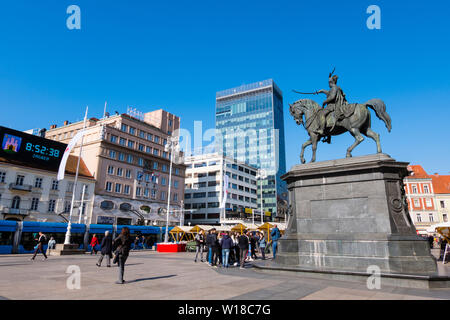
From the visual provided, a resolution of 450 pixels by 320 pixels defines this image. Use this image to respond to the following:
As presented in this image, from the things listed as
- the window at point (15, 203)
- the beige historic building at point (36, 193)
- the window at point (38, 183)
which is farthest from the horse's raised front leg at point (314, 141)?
the window at point (38, 183)

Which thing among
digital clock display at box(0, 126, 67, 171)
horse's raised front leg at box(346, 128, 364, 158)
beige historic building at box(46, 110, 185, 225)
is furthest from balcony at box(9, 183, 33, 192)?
horse's raised front leg at box(346, 128, 364, 158)

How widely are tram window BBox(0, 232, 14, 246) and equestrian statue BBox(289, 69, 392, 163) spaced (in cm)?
2814

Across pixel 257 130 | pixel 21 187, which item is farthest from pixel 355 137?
pixel 257 130

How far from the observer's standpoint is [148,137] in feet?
206

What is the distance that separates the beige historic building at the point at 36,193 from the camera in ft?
133

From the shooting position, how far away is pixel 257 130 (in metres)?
131

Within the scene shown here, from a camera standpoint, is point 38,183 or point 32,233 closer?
point 32,233

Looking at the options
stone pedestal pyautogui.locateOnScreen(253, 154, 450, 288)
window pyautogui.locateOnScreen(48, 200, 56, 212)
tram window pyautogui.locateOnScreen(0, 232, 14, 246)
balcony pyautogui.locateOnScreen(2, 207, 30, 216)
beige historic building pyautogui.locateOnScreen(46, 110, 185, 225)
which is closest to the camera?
stone pedestal pyautogui.locateOnScreen(253, 154, 450, 288)

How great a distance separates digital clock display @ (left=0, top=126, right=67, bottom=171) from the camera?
4159cm

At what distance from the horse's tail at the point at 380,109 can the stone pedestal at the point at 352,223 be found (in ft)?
6.05

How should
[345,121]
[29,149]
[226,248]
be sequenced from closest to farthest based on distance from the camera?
[345,121]
[226,248]
[29,149]

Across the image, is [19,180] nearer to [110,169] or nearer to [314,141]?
[110,169]

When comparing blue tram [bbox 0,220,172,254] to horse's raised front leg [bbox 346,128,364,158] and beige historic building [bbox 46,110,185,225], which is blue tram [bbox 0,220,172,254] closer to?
beige historic building [bbox 46,110,185,225]

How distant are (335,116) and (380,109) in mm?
1806
